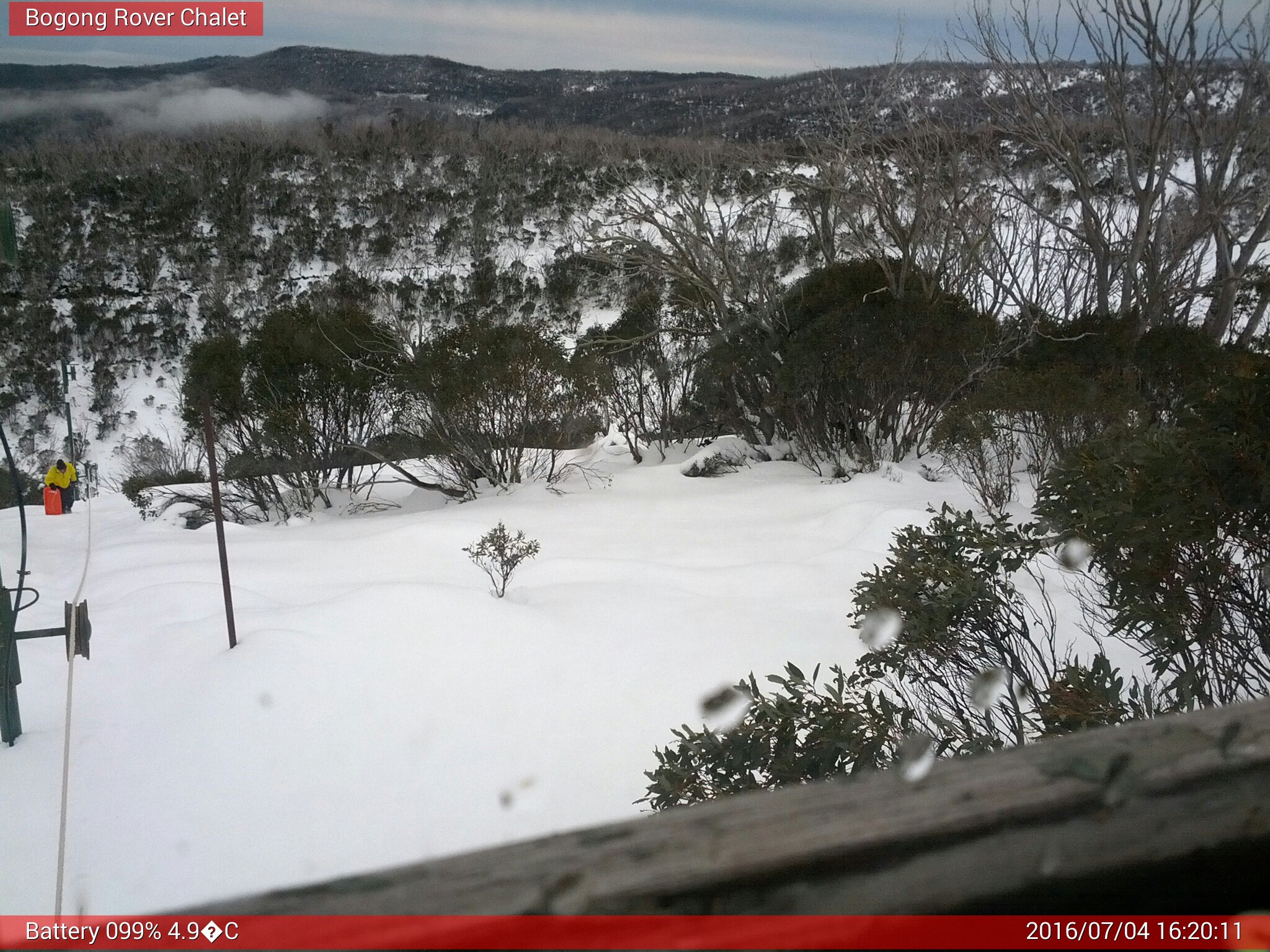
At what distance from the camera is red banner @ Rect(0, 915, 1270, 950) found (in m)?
0.40

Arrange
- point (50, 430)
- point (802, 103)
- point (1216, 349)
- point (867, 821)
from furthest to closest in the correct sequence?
1. point (802, 103)
2. point (50, 430)
3. point (1216, 349)
4. point (867, 821)

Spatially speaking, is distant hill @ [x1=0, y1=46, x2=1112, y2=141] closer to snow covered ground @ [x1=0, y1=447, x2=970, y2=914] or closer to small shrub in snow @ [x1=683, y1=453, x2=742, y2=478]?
snow covered ground @ [x1=0, y1=447, x2=970, y2=914]

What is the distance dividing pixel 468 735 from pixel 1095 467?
214 centimetres

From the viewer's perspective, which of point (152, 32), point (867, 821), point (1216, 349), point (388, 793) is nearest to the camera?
point (867, 821)

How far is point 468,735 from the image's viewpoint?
121 inches

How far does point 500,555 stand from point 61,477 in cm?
449

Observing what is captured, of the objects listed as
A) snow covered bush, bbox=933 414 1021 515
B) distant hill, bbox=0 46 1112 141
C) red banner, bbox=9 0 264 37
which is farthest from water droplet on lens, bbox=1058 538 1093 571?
Result: snow covered bush, bbox=933 414 1021 515

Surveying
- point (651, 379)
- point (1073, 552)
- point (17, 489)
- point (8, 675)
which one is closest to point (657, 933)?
point (1073, 552)

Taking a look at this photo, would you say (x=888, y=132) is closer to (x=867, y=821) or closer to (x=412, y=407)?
(x=412, y=407)

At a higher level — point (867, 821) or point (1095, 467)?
point (867, 821)

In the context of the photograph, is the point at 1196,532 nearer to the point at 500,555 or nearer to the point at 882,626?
the point at 882,626

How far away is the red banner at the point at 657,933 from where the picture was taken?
403 mm

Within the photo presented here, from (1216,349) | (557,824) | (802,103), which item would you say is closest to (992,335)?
(1216,349)

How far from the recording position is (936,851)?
47cm
